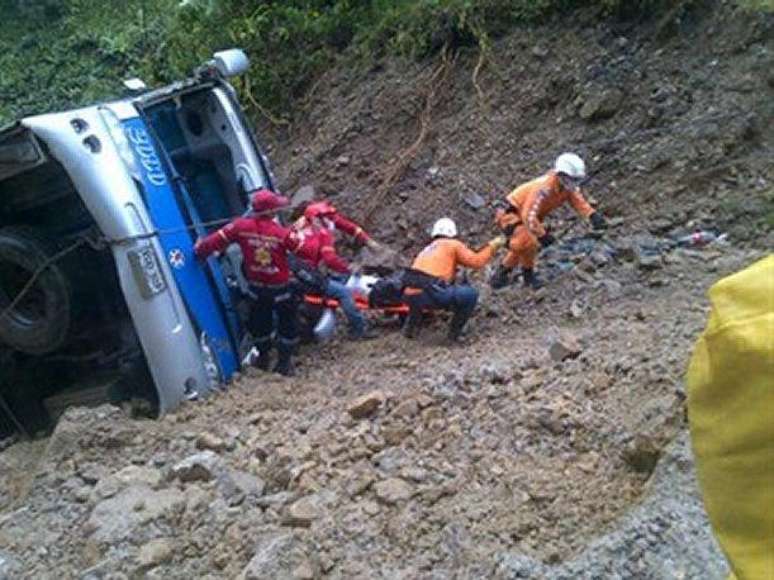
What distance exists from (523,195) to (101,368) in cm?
324

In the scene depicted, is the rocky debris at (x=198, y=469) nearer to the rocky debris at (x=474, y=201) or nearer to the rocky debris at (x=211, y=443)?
the rocky debris at (x=211, y=443)

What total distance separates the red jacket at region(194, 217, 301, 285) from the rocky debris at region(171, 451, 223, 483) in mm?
2092

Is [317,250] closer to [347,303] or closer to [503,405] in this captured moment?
[347,303]

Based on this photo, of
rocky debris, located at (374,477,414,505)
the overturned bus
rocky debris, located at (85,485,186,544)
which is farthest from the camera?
the overturned bus

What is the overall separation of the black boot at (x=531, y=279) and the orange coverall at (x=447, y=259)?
0.40 meters

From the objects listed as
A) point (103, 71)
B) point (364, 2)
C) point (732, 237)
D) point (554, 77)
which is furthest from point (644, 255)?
point (103, 71)

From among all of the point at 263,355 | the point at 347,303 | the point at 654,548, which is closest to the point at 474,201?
the point at 347,303

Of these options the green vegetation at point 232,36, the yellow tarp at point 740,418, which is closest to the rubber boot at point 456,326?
the green vegetation at point 232,36

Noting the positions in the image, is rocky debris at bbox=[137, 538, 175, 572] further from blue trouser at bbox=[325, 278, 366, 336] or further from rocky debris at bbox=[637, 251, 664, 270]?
rocky debris at bbox=[637, 251, 664, 270]

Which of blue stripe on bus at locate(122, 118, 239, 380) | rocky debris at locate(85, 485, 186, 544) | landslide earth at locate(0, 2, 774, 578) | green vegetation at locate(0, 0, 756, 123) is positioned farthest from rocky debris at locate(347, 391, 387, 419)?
green vegetation at locate(0, 0, 756, 123)

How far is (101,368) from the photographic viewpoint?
6.29m

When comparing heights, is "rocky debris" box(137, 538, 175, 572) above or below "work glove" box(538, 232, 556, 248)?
above

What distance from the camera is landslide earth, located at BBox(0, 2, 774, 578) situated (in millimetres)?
3619

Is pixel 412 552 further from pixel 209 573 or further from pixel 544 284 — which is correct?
pixel 544 284
